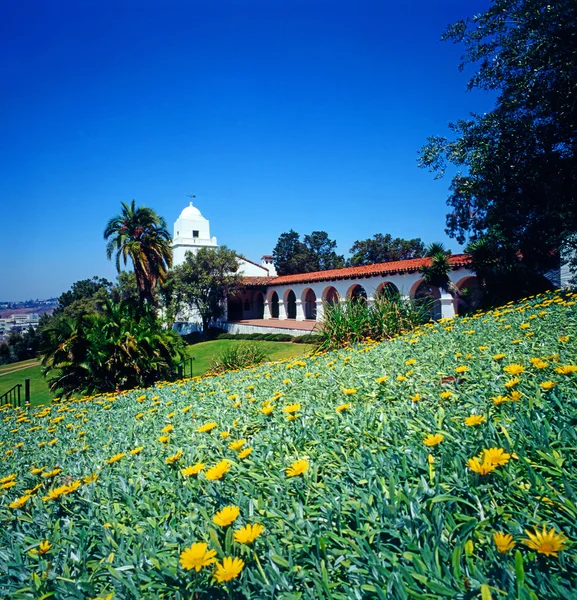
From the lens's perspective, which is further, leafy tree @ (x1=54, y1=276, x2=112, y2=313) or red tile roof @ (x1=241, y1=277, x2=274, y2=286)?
leafy tree @ (x1=54, y1=276, x2=112, y2=313)

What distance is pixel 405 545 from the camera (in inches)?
47.6

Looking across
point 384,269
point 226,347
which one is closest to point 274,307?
point 384,269

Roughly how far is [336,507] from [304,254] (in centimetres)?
5756

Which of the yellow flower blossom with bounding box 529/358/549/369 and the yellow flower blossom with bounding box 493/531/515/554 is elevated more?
the yellow flower blossom with bounding box 529/358/549/369

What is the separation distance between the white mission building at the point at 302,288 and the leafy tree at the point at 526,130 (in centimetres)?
372

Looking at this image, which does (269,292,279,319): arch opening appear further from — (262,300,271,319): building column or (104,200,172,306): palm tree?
(104,200,172,306): palm tree

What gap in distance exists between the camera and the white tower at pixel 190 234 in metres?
38.5

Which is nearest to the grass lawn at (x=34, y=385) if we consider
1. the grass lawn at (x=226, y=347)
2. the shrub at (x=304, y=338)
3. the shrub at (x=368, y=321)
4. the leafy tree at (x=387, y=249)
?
the grass lawn at (x=226, y=347)

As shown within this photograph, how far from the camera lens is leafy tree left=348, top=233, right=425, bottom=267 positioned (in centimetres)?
4853

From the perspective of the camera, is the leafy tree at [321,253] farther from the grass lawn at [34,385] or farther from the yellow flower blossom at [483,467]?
the yellow flower blossom at [483,467]

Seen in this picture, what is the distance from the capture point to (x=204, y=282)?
3244cm

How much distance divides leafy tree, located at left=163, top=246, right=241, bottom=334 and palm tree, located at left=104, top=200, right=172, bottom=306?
8.22 meters

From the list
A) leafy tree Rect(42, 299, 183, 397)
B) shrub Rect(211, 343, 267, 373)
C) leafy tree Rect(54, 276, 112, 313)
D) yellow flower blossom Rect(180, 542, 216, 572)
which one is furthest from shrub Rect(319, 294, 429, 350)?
leafy tree Rect(54, 276, 112, 313)

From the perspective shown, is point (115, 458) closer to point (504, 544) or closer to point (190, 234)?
point (504, 544)
